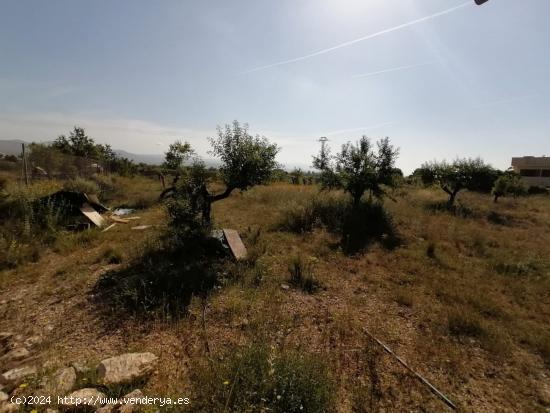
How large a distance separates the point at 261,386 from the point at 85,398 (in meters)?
1.60

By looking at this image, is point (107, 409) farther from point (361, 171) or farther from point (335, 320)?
point (361, 171)

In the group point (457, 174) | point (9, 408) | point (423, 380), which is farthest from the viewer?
point (457, 174)

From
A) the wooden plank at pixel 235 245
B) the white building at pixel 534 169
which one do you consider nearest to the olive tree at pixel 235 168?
the wooden plank at pixel 235 245

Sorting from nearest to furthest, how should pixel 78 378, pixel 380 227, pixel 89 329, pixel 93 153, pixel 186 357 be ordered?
pixel 78 378
pixel 186 357
pixel 89 329
pixel 380 227
pixel 93 153

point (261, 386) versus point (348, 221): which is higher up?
point (348, 221)

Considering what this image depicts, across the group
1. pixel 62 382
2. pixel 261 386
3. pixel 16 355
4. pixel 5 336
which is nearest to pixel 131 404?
pixel 62 382

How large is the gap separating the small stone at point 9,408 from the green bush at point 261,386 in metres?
1.51

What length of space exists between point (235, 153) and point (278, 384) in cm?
631

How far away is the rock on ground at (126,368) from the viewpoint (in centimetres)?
288

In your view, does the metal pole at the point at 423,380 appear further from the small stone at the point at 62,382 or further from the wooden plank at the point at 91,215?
the wooden plank at the point at 91,215

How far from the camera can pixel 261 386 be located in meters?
2.74

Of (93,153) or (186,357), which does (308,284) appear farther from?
(93,153)

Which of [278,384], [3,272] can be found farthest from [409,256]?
[3,272]

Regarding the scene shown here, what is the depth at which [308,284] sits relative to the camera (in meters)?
5.74
